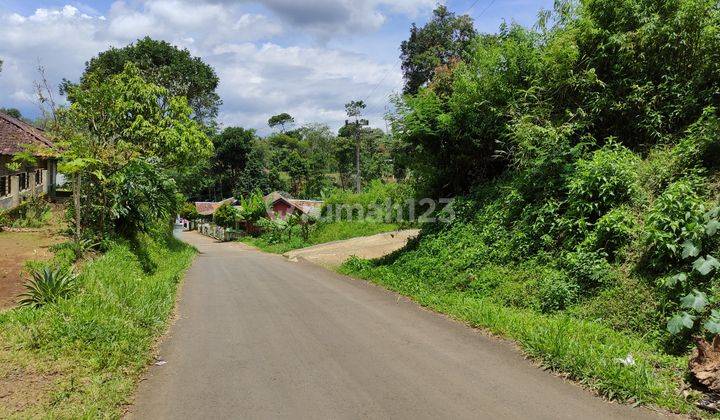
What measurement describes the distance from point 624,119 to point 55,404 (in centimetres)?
1137

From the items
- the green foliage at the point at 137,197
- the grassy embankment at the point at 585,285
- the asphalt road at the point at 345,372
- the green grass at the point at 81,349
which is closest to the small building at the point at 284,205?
the green foliage at the point at 137,197

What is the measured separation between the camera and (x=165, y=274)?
15.3m

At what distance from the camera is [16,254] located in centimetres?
1256

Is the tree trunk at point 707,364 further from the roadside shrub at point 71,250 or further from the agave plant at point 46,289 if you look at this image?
the roadside shrub at point 71,250

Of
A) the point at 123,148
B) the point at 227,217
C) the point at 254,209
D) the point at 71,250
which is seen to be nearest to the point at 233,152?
the point at 227,217

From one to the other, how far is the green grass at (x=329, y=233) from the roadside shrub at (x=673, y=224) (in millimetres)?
21442

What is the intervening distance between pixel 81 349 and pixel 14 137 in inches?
839

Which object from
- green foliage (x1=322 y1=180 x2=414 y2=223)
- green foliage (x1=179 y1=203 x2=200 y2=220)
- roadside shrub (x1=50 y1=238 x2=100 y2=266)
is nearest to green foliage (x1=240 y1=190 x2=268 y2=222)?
green foliage (x1=322 y1=180 x2=414 y2=223)

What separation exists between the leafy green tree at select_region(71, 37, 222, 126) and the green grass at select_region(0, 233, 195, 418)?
30.3 metres

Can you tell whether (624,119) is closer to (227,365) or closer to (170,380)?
(227,365)

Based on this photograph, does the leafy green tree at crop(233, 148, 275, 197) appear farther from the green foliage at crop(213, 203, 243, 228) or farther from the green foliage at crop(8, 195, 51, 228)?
the green foliage at crop(8, 195, 51, 228)

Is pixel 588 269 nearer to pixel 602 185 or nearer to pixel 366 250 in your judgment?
pixel 602 185

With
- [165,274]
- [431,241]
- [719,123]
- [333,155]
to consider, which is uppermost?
[333,155]

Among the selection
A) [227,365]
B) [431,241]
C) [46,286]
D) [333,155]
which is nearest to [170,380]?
[227,365]
